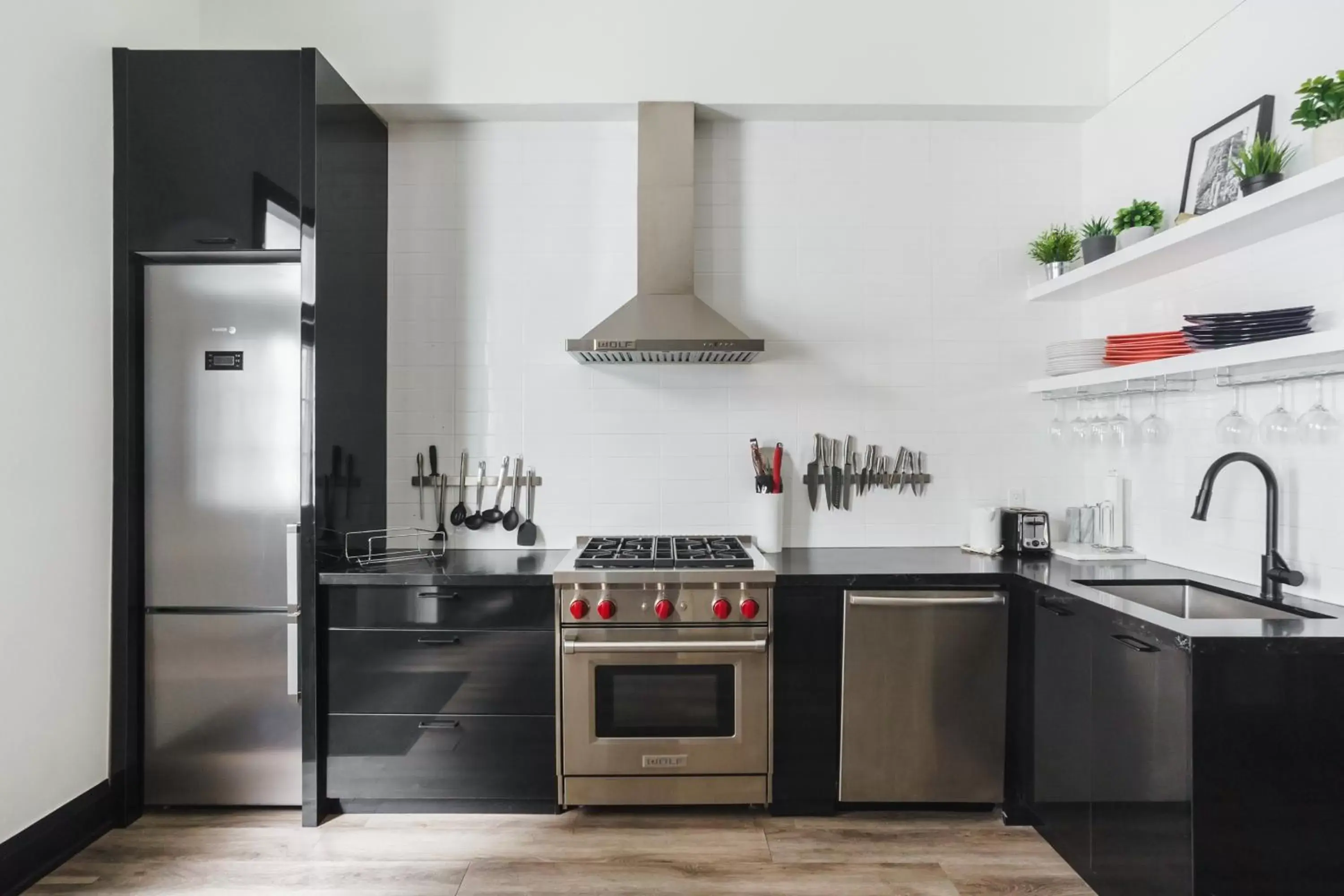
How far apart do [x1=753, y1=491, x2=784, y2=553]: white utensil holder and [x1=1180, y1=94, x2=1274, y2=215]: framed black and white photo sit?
1737 millimetres

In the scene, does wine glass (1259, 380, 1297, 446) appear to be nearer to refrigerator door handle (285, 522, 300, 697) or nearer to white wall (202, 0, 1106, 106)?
white wall (202, 0, 1106, 106)

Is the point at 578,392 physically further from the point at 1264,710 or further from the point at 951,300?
the point at 1264,710

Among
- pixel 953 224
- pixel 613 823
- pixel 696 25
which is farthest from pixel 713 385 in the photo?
pixel 613 823

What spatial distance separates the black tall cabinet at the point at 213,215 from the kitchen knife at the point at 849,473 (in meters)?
2.03

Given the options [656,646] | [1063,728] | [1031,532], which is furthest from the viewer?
[1031,532]

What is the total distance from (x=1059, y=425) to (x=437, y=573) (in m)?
2.55

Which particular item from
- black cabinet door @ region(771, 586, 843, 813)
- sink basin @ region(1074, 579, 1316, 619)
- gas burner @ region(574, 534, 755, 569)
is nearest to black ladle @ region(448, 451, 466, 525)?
gas burner @ region(574, 534, 755, 569)

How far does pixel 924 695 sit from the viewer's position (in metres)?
2.57

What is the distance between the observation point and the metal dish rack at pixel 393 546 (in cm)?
279

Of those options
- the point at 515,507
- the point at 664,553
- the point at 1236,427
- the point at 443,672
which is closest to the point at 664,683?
the point at 664,553

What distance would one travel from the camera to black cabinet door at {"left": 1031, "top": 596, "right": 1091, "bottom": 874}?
219cm

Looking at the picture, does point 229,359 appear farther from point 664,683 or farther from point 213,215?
point 664,683

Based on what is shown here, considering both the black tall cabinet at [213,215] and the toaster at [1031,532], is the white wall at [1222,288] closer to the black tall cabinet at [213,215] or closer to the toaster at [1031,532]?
the toaster at [1031,532]

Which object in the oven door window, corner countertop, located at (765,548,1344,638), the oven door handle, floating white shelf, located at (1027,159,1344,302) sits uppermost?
floating white shelf, located at (1027,159,1344,302)
